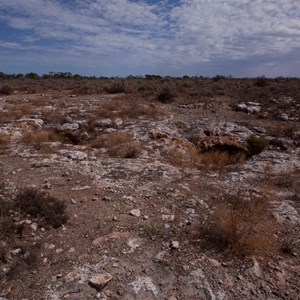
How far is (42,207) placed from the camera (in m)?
4.36

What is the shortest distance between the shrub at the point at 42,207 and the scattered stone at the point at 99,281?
122 cm

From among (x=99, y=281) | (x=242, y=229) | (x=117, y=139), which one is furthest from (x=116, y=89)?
(x=99, y=281)

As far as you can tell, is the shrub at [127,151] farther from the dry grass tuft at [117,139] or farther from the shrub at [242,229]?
the shrub at [242,229]

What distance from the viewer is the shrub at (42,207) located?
4254 millimetres

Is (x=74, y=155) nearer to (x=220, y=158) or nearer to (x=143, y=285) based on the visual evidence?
(x=220, y=158)

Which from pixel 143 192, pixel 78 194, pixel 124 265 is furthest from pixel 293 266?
pixel 78 194

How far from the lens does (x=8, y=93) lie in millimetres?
17766

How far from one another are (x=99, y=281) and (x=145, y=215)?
4.95ft

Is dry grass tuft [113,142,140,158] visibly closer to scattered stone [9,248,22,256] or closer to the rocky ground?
the rocky ground

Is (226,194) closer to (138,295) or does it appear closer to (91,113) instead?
(138,295)

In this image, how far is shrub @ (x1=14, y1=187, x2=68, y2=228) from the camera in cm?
425

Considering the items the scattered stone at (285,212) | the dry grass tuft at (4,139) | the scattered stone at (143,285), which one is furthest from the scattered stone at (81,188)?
the dry grass tuft at (4,139)

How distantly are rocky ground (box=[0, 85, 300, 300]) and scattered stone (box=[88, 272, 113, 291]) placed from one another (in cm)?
1

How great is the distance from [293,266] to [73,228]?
2893 mm
